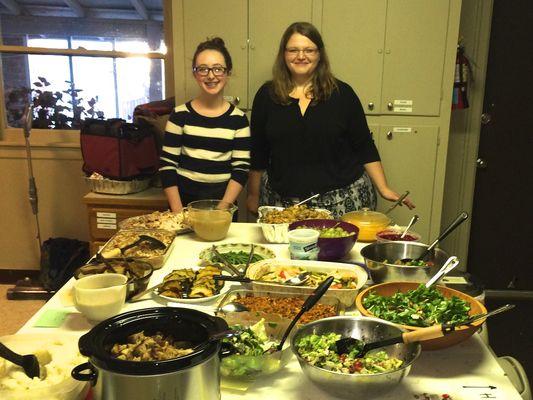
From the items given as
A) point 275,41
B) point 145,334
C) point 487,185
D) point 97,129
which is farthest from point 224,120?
point 487,185

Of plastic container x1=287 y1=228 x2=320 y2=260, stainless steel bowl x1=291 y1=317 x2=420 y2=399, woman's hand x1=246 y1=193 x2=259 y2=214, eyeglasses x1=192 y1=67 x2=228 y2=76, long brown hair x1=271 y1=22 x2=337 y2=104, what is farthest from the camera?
woman's hand x1=246 y1=193 x2=259 y2=214

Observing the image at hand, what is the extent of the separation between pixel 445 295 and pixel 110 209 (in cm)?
226

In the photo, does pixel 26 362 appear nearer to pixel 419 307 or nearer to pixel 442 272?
pixel 419 307

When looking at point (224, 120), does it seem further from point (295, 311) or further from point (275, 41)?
point (295, 311)

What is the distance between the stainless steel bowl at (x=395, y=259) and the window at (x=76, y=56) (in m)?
2.61

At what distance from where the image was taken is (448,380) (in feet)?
3.58

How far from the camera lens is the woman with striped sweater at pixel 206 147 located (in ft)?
8.08

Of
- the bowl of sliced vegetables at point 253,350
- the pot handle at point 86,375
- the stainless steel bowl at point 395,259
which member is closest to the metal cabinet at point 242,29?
the stainless steel bowl at point 395,259

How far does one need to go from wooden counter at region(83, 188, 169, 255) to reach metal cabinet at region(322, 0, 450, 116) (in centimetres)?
137

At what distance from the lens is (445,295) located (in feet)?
4.32

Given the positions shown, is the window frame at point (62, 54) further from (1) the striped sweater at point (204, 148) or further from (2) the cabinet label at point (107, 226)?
(1) the striped sweater at point (204, 148)

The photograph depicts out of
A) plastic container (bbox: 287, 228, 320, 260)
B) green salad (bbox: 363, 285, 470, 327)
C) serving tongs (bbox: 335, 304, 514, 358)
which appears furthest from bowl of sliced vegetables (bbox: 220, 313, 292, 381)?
plastic container (bbox: 287, 228, 320, 260)

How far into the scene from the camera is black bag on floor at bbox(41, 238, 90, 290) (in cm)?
348

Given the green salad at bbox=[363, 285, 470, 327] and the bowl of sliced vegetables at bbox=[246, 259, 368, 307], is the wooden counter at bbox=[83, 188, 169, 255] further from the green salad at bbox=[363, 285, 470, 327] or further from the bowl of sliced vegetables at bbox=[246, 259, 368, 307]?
the green salad at bbox=[363, 285, 470, 327]
